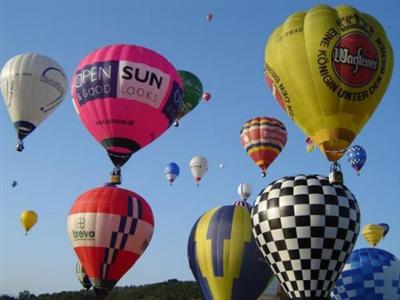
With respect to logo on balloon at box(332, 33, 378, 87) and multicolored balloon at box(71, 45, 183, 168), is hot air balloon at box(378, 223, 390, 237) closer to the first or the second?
multicolored balloon at box(71, 45, 183, 168)

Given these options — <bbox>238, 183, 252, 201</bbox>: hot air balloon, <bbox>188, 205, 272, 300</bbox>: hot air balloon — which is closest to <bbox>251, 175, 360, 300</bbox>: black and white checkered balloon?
<bbox>188, 205, 272, 300</bbox>: hot air balloon

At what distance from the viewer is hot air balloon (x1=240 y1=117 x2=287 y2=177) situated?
22.0 meters

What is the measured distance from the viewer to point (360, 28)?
41.5 feet

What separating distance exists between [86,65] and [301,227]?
7.74 metres

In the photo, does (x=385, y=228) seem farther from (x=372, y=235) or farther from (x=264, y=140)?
(x=264, y=140)

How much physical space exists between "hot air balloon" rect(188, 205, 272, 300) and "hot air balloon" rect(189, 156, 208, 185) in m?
14.3

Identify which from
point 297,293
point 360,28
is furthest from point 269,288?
point 360,28

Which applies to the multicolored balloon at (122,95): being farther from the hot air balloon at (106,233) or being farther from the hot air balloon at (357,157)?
the hot air balloon at (357,157)

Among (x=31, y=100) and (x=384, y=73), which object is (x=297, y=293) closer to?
(x=384, y=73)

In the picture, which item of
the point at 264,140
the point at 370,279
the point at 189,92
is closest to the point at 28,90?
the point at 189,92

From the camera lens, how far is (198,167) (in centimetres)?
2984

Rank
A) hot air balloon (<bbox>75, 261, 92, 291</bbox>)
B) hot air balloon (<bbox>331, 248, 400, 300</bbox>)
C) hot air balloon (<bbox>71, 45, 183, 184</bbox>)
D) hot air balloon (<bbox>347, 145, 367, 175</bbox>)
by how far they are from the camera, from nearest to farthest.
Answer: hot air balloon (<bbox>71, 45, 183, 184</bbox>) → hot air balloon (<bbox>331, 248, 400, 300</bbox>) → hot air balloon (<bbox>75, 261, 92, 291</bbox>) → hot air balloon (<bbox>347, 145, 367, 175</bbox>)

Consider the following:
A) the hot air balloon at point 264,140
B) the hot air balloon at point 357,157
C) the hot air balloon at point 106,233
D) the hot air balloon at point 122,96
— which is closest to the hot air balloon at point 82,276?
the hot air balloon at point 106,233

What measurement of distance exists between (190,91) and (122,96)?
9530 millimetres
